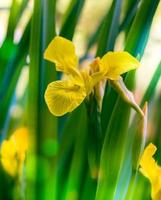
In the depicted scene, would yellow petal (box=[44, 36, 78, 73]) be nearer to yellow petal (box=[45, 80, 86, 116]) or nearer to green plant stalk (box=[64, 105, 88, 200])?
yellow petal (box=[45, 80, 86, 116])

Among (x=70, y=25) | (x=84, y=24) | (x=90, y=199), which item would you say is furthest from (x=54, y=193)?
(x=84, y=24)

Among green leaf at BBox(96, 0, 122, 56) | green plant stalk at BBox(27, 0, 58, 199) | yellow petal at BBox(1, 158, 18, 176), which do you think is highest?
green leaf at BBox(96, 0, 122, 56)

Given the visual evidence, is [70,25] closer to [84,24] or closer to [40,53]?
[40,53]

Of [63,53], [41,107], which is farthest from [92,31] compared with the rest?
[63,53]

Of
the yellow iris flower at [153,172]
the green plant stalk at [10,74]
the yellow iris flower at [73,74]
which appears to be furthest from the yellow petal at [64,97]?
the green plant stalk at [10,74]

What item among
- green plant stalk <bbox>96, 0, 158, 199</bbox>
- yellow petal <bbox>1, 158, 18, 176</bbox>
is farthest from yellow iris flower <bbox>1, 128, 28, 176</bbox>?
green plant stalk <bbox>96, 0, 158, 199</bbox>

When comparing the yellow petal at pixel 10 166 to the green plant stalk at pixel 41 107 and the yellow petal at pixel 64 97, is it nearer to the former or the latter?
the green plant stalk at pixel 41 107
